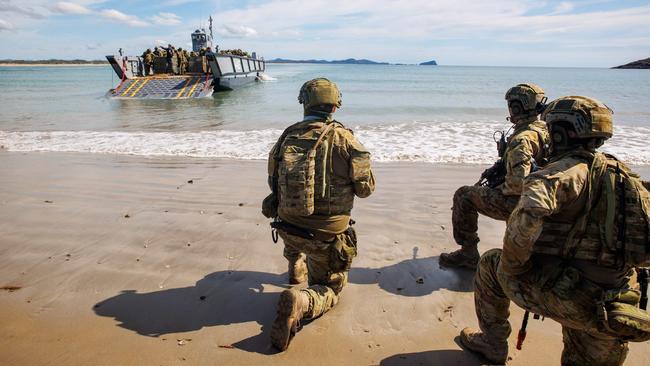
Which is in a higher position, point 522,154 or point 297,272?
point 522,154

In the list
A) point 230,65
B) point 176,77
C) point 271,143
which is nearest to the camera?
point 271,143

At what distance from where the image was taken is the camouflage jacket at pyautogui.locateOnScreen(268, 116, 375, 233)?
10.0 ft

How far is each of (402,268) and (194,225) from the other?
2.51 metres

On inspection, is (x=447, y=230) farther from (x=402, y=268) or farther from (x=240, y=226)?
(x=240, y=226)

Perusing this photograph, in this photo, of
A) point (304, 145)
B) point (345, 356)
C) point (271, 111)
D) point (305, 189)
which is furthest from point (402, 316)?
point (271, 111)

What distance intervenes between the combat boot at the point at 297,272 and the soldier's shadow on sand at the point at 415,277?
0.43 metres

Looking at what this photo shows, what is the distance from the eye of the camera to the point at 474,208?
3.89 m

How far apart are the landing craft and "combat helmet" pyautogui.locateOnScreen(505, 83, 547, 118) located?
22.5 metres

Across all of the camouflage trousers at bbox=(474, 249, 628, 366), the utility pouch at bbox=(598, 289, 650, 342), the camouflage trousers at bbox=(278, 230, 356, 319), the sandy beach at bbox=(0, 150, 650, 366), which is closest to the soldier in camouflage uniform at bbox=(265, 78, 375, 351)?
the camouflage trousers at bbox=(278, 230, 356, 319)

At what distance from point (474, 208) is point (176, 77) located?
26201 millimetres

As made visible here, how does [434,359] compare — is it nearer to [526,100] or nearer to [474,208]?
[474,208]

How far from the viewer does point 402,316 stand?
3.21 metres

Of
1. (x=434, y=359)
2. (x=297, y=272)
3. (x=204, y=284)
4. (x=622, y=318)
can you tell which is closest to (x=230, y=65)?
(x=204, y=284)

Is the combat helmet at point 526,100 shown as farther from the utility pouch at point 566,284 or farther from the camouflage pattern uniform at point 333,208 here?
the utility pouch at point 566,284
